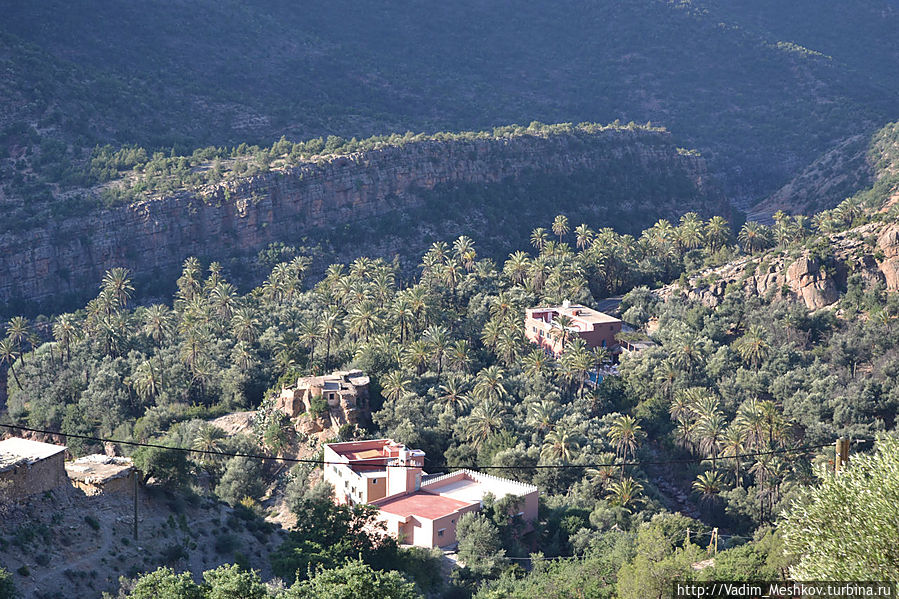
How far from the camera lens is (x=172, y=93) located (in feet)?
485

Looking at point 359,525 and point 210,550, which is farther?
point 359,525

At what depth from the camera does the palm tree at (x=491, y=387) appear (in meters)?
68.9

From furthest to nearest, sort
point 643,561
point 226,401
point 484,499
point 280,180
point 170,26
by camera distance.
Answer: point 170,26 → point 280,180 → point 226,401 → point 484,499 → point 643,561

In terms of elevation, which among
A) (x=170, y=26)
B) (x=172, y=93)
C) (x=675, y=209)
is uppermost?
(x=170, y=26)

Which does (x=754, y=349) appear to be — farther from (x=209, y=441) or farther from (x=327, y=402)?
(x=209, y=441)

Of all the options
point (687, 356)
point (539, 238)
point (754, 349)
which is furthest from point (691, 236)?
point (687, 356)

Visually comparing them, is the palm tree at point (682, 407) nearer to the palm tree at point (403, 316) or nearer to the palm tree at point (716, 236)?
the palm tree at point (403, 316)

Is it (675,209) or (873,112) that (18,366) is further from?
(873,112)

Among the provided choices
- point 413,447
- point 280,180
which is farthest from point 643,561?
point 280,180

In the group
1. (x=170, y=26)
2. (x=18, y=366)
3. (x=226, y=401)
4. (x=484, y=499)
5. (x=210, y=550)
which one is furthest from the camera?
(x=170, y=26)

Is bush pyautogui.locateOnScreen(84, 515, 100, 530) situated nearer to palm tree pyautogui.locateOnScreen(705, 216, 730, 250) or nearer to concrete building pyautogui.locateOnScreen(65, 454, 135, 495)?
concrete building pyautogui.locateOnScreen(65, 454, 135, 495)

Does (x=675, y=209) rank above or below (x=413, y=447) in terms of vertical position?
above

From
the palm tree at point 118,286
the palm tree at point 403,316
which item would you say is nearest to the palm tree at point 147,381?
the palm tree at point 403,316

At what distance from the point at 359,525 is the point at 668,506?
2015 cm
